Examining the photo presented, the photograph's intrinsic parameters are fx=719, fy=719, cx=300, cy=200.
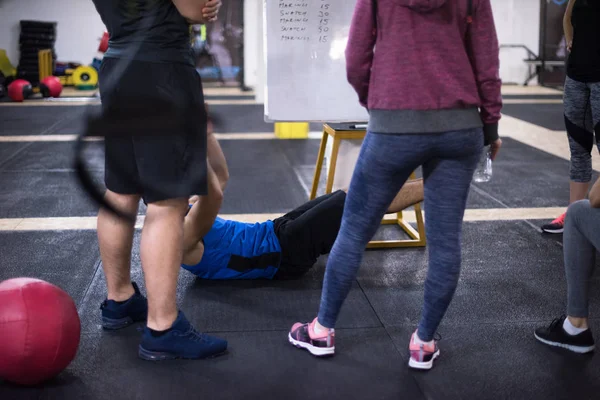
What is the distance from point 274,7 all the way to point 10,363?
233 cm

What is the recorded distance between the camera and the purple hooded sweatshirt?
187 cm

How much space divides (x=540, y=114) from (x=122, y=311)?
7511 millimetres

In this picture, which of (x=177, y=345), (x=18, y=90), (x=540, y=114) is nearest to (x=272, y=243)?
(x=177, y=345)

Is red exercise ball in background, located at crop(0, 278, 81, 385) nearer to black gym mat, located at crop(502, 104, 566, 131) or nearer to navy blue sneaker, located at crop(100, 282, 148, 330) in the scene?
navy blue sneaker, located at crop(100, 282, 148, 330)

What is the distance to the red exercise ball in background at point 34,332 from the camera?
1.96 m

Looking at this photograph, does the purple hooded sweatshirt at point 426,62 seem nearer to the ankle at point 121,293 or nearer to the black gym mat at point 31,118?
the ankle at point 121,293

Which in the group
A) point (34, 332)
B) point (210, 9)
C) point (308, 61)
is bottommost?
point (34, 332)

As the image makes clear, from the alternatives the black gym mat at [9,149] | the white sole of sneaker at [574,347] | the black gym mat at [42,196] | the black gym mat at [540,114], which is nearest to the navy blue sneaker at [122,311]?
the black gym mat at [42,196]

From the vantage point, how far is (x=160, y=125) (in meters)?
2.10

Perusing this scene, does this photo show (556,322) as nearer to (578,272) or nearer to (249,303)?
(578,272)

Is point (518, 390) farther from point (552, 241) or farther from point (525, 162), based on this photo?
point (525, 162)

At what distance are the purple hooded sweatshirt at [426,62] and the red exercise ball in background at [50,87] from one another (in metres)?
9.56

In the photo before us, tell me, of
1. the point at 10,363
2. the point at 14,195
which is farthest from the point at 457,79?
the point at 14,195

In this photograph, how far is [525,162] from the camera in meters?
5.83
